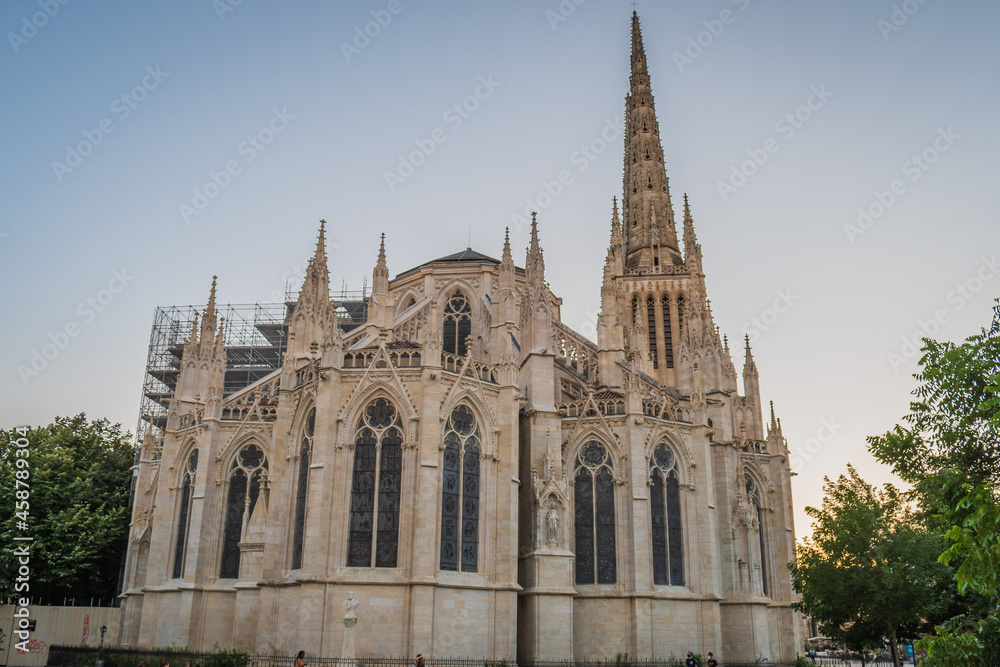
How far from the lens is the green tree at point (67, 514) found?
36312mm

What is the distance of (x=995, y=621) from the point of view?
37.6ft

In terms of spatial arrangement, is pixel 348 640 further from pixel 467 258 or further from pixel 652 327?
pixel 652 327

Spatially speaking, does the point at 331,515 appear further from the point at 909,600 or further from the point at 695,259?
the point at 695,259

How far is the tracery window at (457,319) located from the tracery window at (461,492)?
12489mm

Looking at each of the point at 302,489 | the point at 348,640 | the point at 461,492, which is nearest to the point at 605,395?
the point at 461,492

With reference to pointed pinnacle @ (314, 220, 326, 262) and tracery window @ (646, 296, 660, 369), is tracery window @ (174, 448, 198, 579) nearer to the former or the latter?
pointed pinnacle @ (314, 220, 326, 262)

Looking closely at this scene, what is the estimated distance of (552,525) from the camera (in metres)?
27.5

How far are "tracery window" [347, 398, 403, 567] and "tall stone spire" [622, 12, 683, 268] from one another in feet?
98.9

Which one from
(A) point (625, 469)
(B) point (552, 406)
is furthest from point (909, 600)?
(B) point (552, 406)

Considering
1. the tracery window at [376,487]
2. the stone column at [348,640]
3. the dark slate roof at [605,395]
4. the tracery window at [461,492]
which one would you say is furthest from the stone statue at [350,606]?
the dark slate roof at [605,395]

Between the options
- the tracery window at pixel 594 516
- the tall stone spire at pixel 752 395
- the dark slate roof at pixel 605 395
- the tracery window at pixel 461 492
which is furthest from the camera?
the tall stone spire at pixel 752 395

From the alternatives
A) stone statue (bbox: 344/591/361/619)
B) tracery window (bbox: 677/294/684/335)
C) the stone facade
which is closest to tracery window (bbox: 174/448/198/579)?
the stone facade

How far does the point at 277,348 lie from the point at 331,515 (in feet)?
98.4

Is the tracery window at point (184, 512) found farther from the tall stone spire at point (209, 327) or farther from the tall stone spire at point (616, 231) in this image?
the tall stone spire at point (616, 231)
